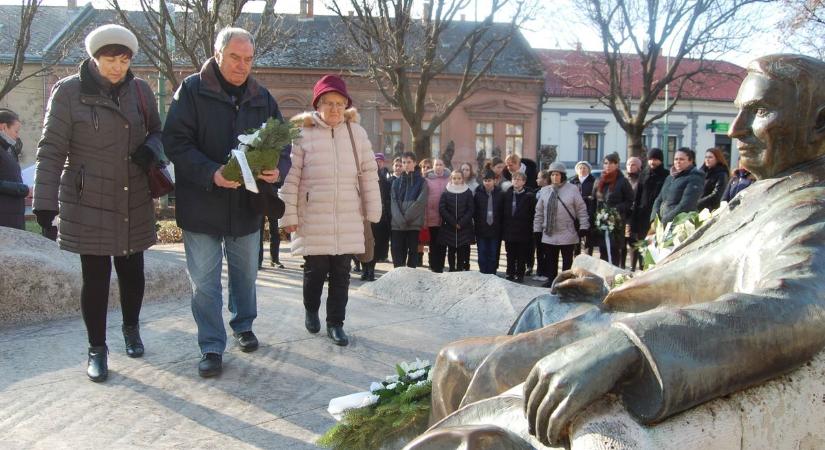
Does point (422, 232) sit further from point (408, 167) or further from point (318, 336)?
point (318, 336)

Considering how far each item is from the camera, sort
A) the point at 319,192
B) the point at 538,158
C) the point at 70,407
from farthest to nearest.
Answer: the point at 538,158 → the point at 319,192 → the point at 70,407

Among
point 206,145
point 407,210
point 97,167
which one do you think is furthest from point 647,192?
point 97,167

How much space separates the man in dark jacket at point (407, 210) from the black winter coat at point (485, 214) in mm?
687

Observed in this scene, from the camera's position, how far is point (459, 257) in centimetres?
953

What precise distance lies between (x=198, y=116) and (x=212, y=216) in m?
0.54

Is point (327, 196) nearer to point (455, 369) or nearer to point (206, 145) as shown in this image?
point (206, 145)

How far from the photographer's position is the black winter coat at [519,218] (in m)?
9.40

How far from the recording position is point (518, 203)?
31.0ft

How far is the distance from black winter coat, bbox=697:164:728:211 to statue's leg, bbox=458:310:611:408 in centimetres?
731

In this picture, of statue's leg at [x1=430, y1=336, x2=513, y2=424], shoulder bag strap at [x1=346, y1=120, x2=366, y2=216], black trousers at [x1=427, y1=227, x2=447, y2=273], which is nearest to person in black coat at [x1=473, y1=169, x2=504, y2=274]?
black trousers at [x1=427, y1=227, x2=447, y2=273]

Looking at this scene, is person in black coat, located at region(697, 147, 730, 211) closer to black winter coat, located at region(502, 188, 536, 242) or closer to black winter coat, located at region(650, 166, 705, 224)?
black winter coat, located at region(650, 166, 705, 224)

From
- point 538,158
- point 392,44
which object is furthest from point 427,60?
point 538,158

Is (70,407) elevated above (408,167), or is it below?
below

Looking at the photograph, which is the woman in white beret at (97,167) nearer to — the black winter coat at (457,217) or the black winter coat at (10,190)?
the black winter coat at (10,190)
